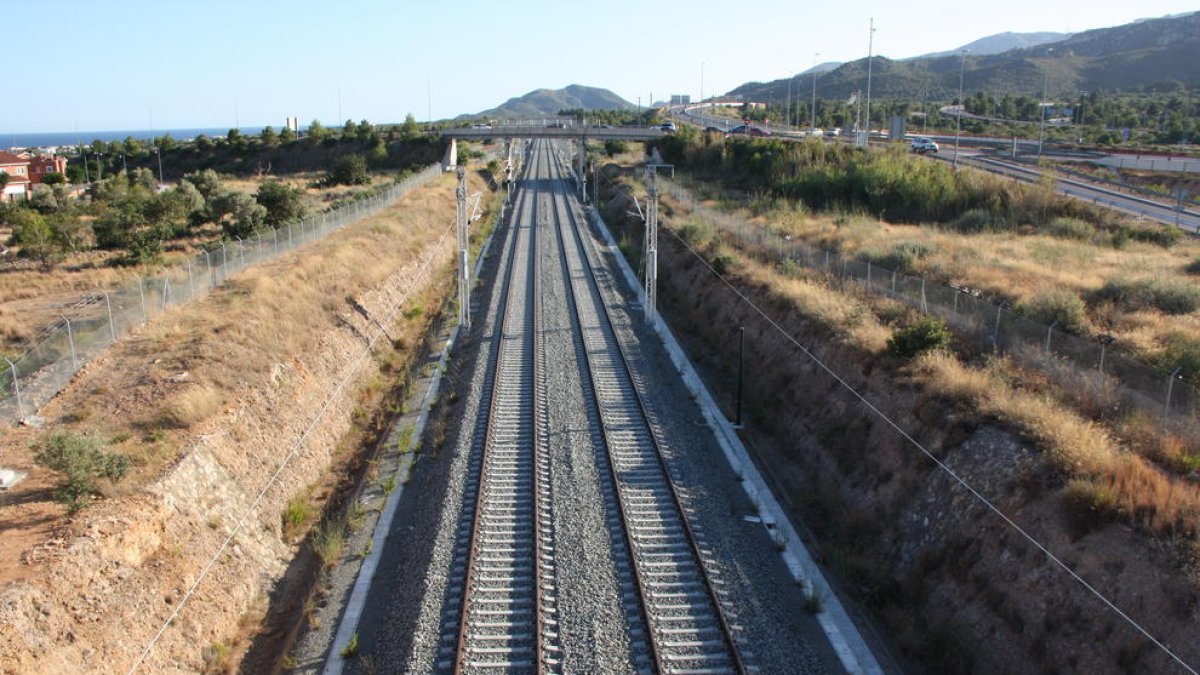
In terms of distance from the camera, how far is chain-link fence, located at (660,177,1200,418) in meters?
14.2

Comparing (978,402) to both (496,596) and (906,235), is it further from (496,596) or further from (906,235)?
(906,235)

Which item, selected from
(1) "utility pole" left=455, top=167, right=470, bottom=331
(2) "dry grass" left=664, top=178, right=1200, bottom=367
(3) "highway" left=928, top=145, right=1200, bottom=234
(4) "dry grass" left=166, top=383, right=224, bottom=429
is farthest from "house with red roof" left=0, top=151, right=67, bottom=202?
(3) "highway" left=928, top=145, right=1200, bottom=234

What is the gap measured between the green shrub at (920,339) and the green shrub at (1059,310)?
284cm

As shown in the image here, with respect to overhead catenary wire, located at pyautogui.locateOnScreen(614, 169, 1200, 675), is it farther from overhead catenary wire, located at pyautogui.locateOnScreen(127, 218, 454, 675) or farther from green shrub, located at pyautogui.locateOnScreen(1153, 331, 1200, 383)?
overhead catenary wire, located at pyautogui.locateOnScreen(127, 218, 454, 675)

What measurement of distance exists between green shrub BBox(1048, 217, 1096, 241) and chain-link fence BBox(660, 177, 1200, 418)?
36.4 feet

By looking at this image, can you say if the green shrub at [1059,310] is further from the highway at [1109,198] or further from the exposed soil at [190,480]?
Result: the exposed soil at [190,480]

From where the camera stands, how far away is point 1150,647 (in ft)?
34.0

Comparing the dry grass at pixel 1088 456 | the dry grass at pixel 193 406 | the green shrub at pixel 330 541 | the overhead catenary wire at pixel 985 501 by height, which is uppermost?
the dry grass at pixel 1088 456

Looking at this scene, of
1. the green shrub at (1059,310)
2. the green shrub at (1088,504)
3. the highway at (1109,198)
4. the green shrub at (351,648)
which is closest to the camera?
the green shrub at (1088,504)

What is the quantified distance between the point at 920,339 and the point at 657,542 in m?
8.33

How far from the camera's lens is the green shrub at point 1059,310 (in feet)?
65.3

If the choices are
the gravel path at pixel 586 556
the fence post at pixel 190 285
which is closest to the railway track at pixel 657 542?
the gravel path at pixel 586 556

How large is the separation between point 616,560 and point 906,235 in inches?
1017

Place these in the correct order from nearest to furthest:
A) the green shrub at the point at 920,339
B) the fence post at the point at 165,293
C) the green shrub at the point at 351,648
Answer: the green shrub at the point at 351,648 < the green shrub at the point at 920,339 < the fence post at the point at 165,293
